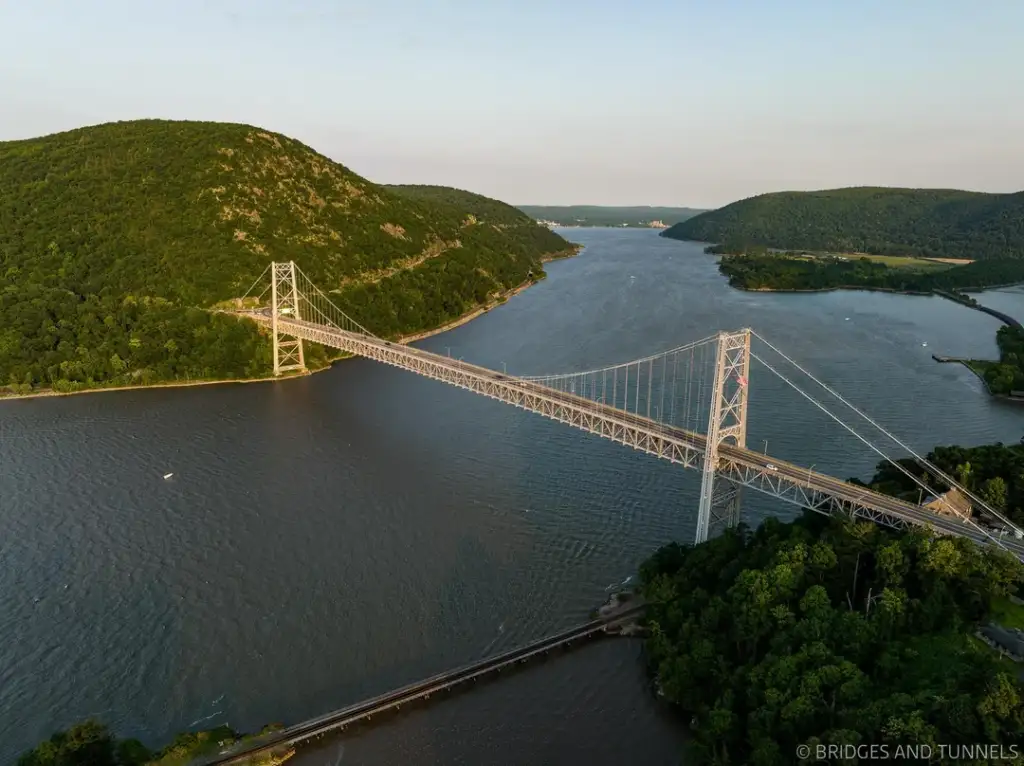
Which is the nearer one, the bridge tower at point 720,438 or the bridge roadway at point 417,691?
the bridge roadway at point 417,691

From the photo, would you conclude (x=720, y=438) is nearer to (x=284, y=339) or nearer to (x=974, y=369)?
(x=284, y=339)

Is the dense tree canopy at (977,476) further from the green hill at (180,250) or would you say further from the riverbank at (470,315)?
the riverbank at (470,315)

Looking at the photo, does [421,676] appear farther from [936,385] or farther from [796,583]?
[936,385]

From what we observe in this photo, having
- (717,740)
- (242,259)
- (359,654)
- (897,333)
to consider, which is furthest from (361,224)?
(717,740)

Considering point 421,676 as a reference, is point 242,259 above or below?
above

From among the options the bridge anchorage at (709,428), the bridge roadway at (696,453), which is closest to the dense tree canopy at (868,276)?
the bridge anchorage at (709,428)

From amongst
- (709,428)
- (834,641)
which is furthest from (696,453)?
(834,641)
